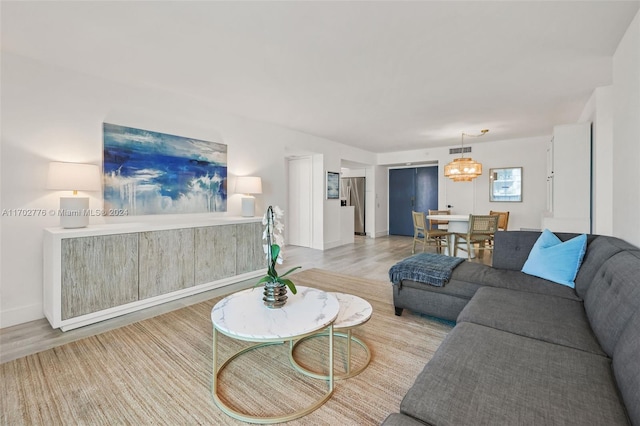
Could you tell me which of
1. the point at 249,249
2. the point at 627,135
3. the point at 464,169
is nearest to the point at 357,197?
the point at 464,169

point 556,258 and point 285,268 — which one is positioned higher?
point 556,258

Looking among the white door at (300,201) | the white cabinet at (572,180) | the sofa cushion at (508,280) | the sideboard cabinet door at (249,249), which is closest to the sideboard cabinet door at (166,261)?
the sideboard cabinet door at (249,249)

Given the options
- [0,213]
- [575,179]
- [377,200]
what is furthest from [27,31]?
[377,200]

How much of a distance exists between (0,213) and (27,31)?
1.56 metres

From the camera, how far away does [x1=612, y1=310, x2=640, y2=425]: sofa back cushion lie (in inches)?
35.5

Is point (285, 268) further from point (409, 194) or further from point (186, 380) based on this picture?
point (409, 194)

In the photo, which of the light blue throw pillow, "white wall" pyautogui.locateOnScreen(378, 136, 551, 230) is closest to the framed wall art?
"white wall" pyautogui.locateOnScreen(378, 136, 551, 230)

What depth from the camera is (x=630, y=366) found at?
39.2 inches

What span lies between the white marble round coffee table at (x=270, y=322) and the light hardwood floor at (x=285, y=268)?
146 centimetres

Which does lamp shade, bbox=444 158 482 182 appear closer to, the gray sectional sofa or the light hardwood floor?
the light hardwood floor

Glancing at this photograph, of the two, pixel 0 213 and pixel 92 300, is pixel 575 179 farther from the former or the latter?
pixel 0 213

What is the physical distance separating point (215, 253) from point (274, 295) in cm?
212

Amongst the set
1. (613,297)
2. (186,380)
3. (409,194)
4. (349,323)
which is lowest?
(186,380)

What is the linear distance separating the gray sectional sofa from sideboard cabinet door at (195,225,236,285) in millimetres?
2869
